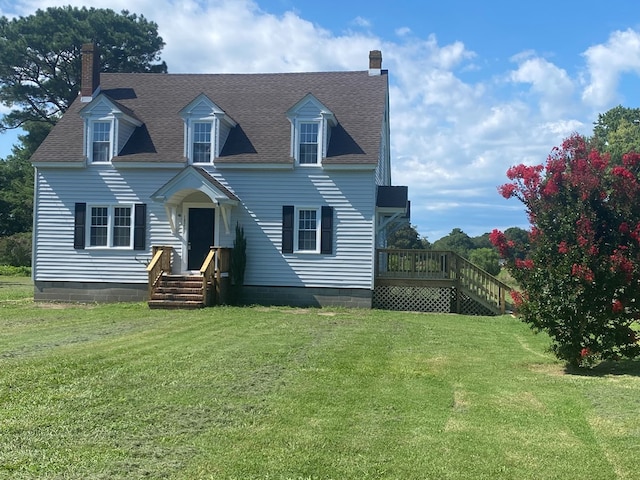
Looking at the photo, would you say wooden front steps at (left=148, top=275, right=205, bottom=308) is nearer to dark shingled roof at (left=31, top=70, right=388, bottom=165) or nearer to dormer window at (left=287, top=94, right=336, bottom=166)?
dark shingled roof at (left=31, top=70, right=388, bottom=165)

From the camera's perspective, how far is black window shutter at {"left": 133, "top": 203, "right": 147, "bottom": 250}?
1919cm

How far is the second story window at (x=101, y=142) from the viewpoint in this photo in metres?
19.5

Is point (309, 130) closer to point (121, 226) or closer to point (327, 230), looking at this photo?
point (327, 230)

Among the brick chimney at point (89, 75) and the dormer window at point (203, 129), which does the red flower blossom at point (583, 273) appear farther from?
the brick chimney at point (89, 75)

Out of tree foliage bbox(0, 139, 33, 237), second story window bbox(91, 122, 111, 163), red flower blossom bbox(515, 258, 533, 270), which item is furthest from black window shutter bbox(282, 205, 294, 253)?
tree foliage bbox(0, 139, 33, 237)

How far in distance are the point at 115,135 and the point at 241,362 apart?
12.9 meters

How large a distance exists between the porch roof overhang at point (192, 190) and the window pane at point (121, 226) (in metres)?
1.69

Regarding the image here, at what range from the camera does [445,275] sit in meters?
18.7

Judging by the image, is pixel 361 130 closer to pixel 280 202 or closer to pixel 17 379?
pixel 280 202

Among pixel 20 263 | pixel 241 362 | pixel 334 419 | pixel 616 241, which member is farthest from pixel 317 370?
pixel 20 263

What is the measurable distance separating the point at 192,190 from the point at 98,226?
3.61 m

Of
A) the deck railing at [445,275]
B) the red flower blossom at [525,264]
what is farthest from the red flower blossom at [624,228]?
the deck railing at [445,275]

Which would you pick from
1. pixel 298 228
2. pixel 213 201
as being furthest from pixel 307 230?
pixel 213 201

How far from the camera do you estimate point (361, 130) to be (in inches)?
762
